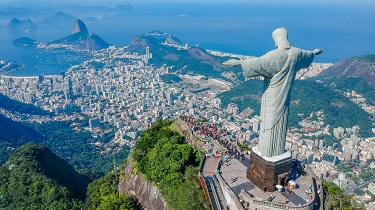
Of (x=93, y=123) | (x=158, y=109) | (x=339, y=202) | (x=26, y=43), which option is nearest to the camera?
(x=339, y=202)

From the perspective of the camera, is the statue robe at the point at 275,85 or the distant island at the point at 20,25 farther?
the distant island at the point at 20,25

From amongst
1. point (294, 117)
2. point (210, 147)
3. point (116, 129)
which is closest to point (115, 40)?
point (116, 129)

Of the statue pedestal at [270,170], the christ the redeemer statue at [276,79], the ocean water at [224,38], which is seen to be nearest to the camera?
the christ the redeemer statue at [276,79]

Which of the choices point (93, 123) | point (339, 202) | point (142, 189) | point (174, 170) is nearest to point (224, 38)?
point (93, 123)

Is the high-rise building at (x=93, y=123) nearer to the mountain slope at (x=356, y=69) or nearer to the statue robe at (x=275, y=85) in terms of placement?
the statue robe at (x=275, y=85)

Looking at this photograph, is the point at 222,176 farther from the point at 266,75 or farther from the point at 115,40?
the point at 115,40

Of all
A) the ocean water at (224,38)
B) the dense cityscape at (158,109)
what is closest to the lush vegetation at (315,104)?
the dense cityscape at (158,109)

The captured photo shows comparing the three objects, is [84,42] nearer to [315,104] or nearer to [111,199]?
[315,104]
